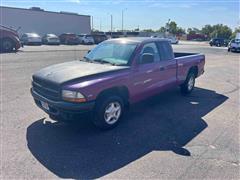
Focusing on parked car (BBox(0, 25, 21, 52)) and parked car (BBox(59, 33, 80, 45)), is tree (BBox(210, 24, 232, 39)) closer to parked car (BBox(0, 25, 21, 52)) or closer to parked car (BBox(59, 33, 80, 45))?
parked car (BBox(59, 33, 80, 45))

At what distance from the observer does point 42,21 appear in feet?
142

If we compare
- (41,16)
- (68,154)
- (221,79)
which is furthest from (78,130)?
(41,16)

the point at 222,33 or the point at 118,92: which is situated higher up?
the point at 222,33

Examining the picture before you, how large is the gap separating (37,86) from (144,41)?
2.59m

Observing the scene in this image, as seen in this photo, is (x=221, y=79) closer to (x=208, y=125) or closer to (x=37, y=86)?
(x=208, y=125)

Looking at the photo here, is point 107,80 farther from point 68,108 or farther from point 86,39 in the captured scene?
point 86,39

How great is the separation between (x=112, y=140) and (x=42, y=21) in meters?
43.4

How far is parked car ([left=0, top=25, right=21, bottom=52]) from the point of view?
1740 cm

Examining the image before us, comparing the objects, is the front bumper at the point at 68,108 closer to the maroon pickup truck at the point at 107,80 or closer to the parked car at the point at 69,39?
the maroon pickup truck at the point at 107,80

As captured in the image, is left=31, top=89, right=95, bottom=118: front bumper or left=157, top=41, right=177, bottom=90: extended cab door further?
left=157, top=41, right=177, bottom=90: extended cab door

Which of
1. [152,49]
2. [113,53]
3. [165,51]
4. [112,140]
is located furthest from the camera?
[165,51]

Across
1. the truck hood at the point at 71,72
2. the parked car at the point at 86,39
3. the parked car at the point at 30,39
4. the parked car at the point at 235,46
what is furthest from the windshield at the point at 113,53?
the parked car at the point at 86,39

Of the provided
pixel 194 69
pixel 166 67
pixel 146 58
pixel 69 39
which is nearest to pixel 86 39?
pixel 69 39

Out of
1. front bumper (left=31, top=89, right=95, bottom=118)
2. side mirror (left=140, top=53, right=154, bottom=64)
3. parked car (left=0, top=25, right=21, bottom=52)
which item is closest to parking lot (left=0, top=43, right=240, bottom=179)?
front bumper (left=31, top=89, right=95, bottom=118)
